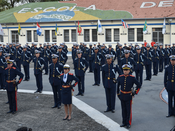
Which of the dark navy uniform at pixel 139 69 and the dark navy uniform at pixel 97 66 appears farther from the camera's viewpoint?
the dark navy uniform at pixel 97 66

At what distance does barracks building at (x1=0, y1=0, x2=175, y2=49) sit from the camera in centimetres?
3092

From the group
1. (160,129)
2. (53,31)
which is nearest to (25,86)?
(160,129)

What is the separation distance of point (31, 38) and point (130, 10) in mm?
15105

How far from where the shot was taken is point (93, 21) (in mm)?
33250

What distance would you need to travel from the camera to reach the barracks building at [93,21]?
30.9m

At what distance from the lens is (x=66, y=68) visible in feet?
28.1

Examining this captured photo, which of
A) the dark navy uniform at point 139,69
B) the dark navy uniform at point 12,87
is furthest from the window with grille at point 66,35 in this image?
the dark navy uniform at point 12,87

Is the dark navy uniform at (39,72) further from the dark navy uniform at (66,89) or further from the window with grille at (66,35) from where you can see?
the window with grille at (66,35)

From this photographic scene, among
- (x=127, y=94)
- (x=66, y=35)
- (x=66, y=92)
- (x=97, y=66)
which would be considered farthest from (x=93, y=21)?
(x=127, y=94)

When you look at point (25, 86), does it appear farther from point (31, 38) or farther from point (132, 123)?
point (31, 38)

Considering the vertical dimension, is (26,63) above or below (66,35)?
below

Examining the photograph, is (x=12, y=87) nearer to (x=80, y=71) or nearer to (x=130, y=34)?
(x=80, y=71)

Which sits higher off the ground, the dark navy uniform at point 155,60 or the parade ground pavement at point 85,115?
the dark navy uniform at point 155,60

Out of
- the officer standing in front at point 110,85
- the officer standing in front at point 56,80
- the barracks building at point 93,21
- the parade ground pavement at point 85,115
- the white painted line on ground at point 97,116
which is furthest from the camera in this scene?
the barracks building at point 93,21
